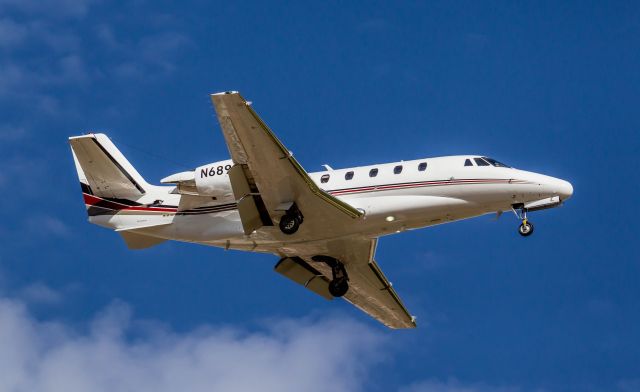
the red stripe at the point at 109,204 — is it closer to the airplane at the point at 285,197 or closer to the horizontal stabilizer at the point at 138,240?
the airplane at the point at 285,197

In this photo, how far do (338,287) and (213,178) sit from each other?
5.83 meters

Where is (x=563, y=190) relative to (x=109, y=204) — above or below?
above

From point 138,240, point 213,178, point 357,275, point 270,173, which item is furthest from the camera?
point 357,275

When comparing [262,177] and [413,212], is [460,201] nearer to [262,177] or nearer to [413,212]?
[413,212]

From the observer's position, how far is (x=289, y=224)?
105ft

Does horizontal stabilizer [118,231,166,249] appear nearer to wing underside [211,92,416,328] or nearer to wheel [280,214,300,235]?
wing underside [211,92,416,328]

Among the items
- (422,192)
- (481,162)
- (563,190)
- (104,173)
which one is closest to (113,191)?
(104,173)

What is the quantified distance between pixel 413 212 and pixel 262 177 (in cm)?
414

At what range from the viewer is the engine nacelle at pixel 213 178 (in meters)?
32.3

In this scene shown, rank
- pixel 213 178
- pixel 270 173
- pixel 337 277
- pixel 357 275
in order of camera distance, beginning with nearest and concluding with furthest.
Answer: pixel 270 173, pixel 213 178, pixel 337 277, pixel 357 275

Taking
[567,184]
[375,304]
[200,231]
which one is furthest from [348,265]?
[567,184]

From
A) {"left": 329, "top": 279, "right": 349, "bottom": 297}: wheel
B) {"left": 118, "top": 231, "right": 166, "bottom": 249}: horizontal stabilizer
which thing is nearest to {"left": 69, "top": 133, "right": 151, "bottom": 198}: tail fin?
{"left": 118, "top": 231, "right": 166, "bottom": 249}: horizontal stabilizer

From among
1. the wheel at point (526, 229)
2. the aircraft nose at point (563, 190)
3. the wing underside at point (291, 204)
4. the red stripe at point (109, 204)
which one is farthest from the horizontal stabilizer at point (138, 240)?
the aircraft nose at point (563, 190)

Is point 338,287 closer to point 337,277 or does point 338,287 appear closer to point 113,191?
point 337,277
